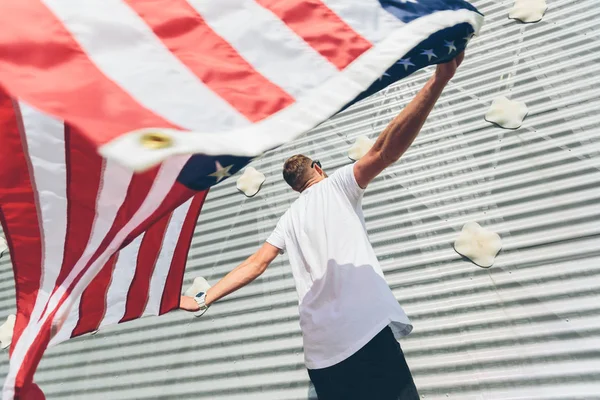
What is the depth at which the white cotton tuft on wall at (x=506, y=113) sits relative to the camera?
8.98 ft

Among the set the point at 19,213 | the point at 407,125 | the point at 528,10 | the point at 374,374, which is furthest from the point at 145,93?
the point at 528,10

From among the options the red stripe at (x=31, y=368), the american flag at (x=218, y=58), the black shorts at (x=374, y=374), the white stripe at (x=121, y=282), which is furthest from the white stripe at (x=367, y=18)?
the red stripe at (x=31, y=368)

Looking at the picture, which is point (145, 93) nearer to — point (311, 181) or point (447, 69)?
point (447, 69)

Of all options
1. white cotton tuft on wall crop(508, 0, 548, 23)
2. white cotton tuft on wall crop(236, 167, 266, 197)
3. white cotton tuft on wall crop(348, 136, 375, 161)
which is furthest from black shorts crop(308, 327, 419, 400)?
white cotton tuft on wall crop(508, 0, 548, 23)

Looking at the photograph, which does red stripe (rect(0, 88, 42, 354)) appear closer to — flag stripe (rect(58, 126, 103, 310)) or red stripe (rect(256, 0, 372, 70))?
flag stripe (rect(58, 126, 103, 310))

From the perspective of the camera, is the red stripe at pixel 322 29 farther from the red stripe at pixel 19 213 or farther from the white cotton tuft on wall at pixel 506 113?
the white cotton tuft on wall at pixel 506 113

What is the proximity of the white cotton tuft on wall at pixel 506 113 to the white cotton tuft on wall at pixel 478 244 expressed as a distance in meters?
0.72

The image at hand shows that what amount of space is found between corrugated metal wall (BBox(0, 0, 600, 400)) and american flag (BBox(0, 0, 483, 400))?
136cm

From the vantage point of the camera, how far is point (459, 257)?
2436 millimetres

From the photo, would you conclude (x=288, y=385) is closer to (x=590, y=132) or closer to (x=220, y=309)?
(x=220, y=309)

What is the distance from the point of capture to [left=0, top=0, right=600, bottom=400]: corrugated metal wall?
84.5 inches

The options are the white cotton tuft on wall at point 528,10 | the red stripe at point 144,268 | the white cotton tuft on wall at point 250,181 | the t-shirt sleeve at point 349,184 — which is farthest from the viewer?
the white cotton tuft on wall at point 250,181

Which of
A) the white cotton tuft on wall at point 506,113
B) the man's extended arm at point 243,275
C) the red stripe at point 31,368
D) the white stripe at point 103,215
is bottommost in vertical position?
the man's extended arm at point 243,275

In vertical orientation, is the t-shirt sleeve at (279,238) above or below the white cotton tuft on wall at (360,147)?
above
